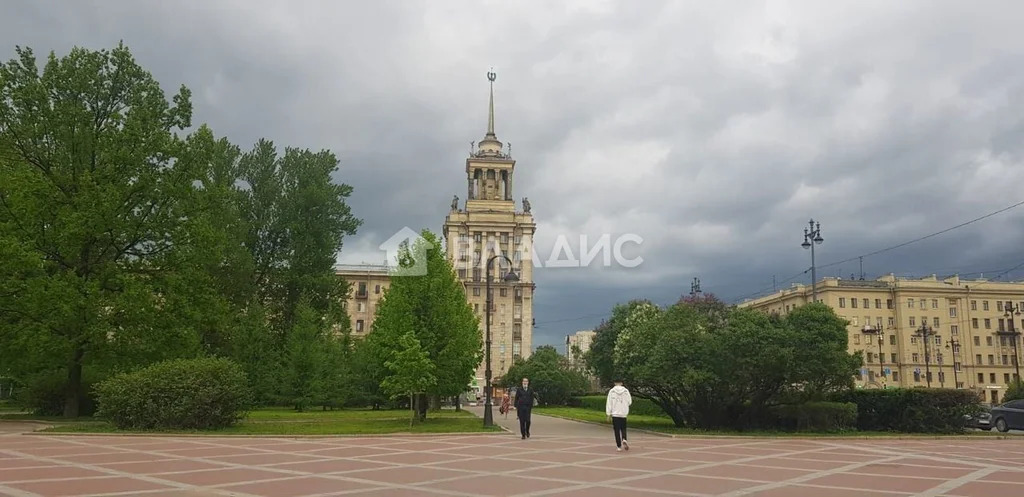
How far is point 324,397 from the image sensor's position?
135 ft

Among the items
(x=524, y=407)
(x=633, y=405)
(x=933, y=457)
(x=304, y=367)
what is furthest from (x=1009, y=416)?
(x=304, y=367)

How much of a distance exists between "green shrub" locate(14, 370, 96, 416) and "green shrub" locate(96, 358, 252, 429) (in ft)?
24.1

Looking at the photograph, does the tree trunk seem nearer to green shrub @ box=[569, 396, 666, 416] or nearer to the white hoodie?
the white hoodie

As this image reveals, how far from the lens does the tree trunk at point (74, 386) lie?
1108 inches

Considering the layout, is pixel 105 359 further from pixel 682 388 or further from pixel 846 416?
pixel 846 416

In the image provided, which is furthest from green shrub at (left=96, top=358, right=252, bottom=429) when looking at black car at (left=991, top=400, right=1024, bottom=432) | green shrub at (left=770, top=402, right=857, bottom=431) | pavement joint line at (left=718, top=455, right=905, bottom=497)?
black car at (left=991, top=400, right=1024, bottom=432)

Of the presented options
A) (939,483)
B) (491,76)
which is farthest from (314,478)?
(491,76)

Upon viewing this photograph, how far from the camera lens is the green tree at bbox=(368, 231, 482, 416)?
29.1m

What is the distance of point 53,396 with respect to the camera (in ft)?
97.7

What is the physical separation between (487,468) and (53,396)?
81.5ft

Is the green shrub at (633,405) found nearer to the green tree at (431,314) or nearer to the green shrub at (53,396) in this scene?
the green tree at (431,314)

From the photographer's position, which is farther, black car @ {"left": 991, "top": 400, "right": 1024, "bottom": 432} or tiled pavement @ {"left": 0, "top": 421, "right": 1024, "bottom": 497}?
black car @ {"left": 991, "top": 400, "right": 1024, "bottom": 432}

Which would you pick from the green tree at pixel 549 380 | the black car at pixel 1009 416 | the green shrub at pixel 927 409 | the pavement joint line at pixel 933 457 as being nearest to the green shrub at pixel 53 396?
the pavement joint line at pixel 933 457

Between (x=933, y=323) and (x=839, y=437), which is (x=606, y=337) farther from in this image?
(x=933, y=323)
